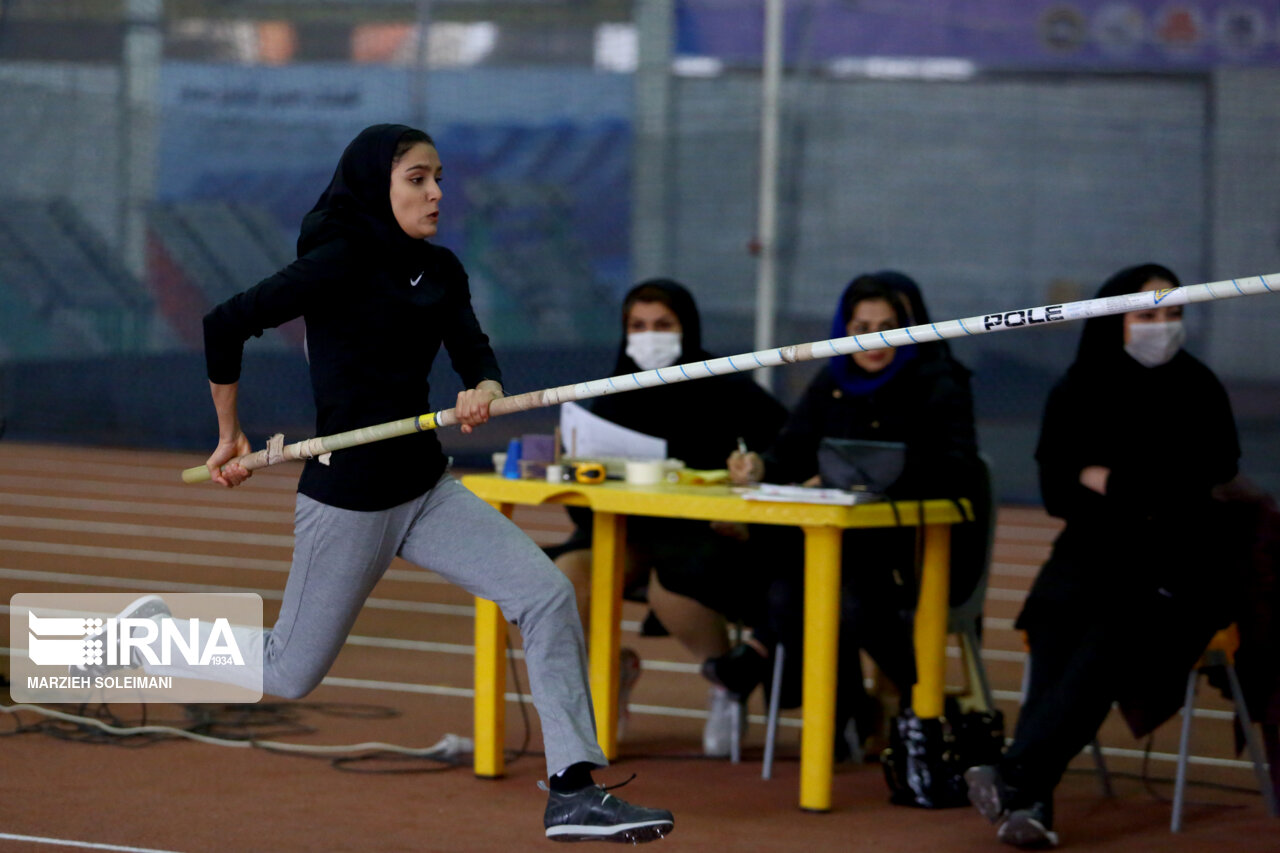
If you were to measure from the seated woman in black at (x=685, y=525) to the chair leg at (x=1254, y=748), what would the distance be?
1361mm

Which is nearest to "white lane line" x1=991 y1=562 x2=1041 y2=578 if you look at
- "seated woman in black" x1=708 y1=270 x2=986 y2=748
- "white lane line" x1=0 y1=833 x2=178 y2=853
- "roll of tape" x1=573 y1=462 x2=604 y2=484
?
"seated woman in black" x1=708 y1=270 x2=986 y2=748

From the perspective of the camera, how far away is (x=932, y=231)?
1103 cm

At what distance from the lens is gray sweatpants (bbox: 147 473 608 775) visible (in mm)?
3520

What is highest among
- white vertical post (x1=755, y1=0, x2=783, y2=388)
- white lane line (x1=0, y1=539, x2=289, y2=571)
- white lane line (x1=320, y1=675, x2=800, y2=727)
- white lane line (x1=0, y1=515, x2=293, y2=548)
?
white vertical post (x1=755, y1=0, x2=783, y2=388)

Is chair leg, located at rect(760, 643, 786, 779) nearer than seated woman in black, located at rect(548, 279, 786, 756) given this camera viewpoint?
Yes

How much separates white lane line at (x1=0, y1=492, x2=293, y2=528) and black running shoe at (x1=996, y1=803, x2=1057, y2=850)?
6921 millimetres

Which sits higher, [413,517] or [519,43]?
[519,43]

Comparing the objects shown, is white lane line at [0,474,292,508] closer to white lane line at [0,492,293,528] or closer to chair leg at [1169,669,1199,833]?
white lane line at [0,492,293,528]

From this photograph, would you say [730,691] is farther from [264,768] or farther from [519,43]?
[519,43]

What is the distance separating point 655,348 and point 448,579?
1681 mm

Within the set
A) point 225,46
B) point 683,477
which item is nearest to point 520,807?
point 683,477

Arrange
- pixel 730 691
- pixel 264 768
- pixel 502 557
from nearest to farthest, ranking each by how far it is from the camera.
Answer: pixel 502 557 < pixel 264 768 < pixel 730 691

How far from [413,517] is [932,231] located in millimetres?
7848

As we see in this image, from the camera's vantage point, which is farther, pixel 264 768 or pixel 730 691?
pixel 730 691
